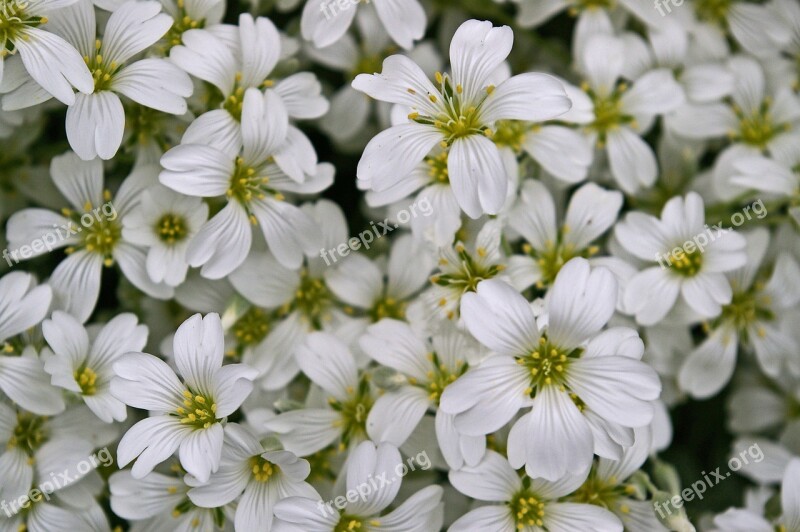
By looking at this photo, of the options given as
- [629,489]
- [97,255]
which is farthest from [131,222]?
[629,489]

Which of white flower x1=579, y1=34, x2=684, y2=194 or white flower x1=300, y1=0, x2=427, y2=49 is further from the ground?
white flower x1=300, y1=0, x2=427, y2=49

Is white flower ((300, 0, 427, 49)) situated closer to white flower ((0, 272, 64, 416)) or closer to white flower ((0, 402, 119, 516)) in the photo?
white flower ((0, 272, 64, 416))

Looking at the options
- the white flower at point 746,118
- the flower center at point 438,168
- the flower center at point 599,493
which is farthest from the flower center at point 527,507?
the white flower at point 746,118

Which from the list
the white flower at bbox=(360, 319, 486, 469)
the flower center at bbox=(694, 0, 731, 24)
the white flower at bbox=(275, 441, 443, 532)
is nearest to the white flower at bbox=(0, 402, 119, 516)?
the white flower at bbox=(275, 441, 443, 532)

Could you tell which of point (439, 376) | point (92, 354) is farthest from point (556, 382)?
point (92, 354)

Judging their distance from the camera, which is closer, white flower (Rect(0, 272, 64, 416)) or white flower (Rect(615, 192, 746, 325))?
white flower (Rect(0, 272, 64, 416))

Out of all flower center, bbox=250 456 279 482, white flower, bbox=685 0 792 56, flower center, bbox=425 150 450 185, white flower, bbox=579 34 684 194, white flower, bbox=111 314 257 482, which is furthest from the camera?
white flower, bbox=685 0 792 56
